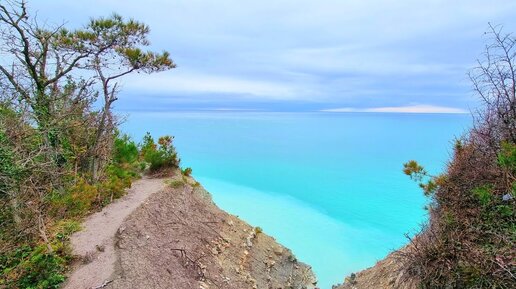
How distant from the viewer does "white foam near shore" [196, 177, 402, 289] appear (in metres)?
15.8

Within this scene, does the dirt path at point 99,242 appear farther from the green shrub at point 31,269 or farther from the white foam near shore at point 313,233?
the white foam near shore at point 313,233

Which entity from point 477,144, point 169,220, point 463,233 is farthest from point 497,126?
point 169,220

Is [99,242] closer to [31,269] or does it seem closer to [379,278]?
[31,269]

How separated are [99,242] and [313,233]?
49.7 feet

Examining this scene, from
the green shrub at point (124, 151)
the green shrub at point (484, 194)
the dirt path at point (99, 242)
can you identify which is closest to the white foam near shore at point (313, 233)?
the dirt path at point (99, 242)

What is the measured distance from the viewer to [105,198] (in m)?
8.27

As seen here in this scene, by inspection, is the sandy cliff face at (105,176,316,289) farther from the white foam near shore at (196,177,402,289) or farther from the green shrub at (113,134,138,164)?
the white foam near shore at (196,177,402,289)

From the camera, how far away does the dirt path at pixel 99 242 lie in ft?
17.2

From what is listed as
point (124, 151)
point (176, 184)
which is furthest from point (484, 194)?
point (124, 151)

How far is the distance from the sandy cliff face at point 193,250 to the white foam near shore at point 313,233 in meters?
5.63

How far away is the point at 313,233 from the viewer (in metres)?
19.5

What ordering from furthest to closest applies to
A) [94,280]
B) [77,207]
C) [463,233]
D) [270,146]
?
[270,146]
[77,207]
[94,280]
[463,233]

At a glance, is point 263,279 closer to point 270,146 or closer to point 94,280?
point 94,280

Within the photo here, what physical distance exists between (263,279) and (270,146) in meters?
42.5
